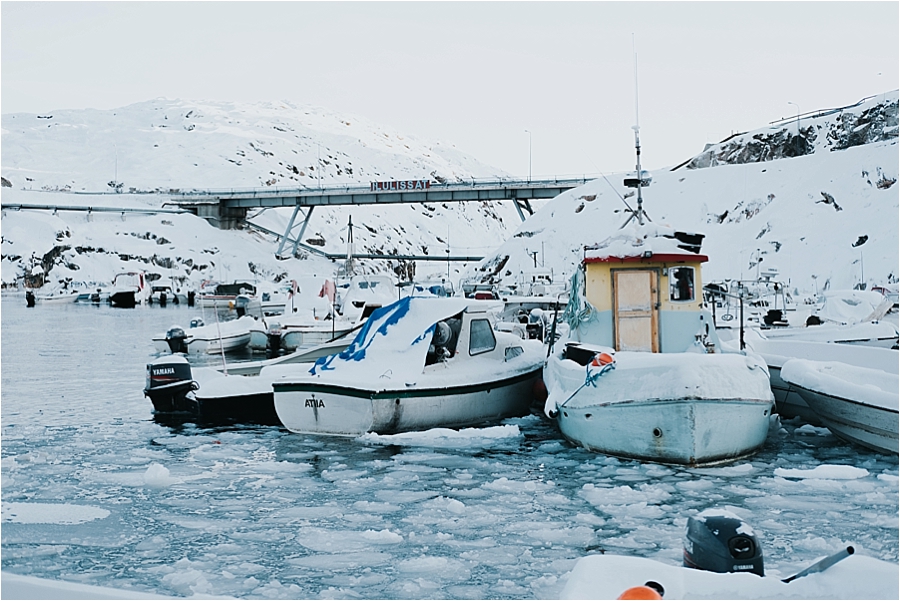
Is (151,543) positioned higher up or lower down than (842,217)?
lower down

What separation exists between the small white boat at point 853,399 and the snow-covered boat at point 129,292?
61716 millimetres

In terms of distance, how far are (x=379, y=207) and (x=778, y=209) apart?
4610 inches

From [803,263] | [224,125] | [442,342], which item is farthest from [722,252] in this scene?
[224,125]

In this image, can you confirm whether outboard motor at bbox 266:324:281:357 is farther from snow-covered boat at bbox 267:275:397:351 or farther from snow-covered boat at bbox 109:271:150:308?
snow-covered boat at bbox 109:271:150:308

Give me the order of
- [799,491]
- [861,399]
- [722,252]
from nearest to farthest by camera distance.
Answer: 1. [799,491]
2. [861,399]
3. [722,252]

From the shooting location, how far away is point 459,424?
1351 cm

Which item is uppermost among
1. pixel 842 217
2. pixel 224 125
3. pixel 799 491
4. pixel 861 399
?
pixel 224 125

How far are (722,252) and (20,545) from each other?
50.4 m

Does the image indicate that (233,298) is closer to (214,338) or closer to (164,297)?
(164,297)

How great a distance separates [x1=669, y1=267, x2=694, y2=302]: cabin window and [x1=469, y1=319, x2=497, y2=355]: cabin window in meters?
3.40

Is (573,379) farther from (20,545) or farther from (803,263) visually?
(803,263)

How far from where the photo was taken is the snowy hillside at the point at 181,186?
3735 inches

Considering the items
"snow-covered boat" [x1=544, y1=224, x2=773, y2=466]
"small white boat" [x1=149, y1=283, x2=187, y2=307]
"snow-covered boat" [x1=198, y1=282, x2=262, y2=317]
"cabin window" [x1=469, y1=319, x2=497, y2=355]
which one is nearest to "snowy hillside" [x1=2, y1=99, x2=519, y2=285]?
"snow-covered boat" [x1=198, y1=282, x2=262, y2=317]

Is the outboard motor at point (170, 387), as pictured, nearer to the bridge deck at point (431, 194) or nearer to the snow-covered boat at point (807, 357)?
the snow-covered boat at point (807, 357)
